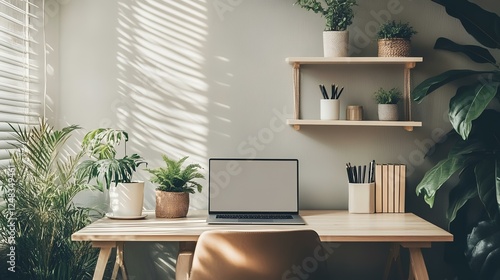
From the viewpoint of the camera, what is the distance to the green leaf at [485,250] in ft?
9.69

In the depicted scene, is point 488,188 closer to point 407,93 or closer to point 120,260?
point 407,93

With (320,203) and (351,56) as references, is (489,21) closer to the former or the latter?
(351,56)

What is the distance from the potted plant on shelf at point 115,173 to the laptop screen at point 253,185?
0.40 meters

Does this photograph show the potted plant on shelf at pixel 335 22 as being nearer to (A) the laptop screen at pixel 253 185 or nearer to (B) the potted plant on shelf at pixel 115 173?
(A) the laptop screen at pixel 253 185

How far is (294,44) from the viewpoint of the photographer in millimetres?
3434

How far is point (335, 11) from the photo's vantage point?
325 centimetres

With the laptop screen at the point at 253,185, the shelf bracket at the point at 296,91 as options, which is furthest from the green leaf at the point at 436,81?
the laptop screen at the point at 253,185

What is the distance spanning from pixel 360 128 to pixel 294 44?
0.59m

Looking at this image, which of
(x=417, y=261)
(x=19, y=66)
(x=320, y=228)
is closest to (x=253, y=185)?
(x=320, y=228)

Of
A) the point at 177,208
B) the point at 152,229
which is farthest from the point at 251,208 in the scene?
the point at 152,229

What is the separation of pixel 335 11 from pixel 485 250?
1398 millimetres

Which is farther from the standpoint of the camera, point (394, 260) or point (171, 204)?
point (394, 260)

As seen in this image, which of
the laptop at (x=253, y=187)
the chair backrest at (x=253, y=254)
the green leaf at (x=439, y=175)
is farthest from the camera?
the laptop at (x=253, y=187)

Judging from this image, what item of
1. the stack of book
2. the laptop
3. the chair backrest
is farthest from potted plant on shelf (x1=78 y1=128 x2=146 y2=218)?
the stack of book
